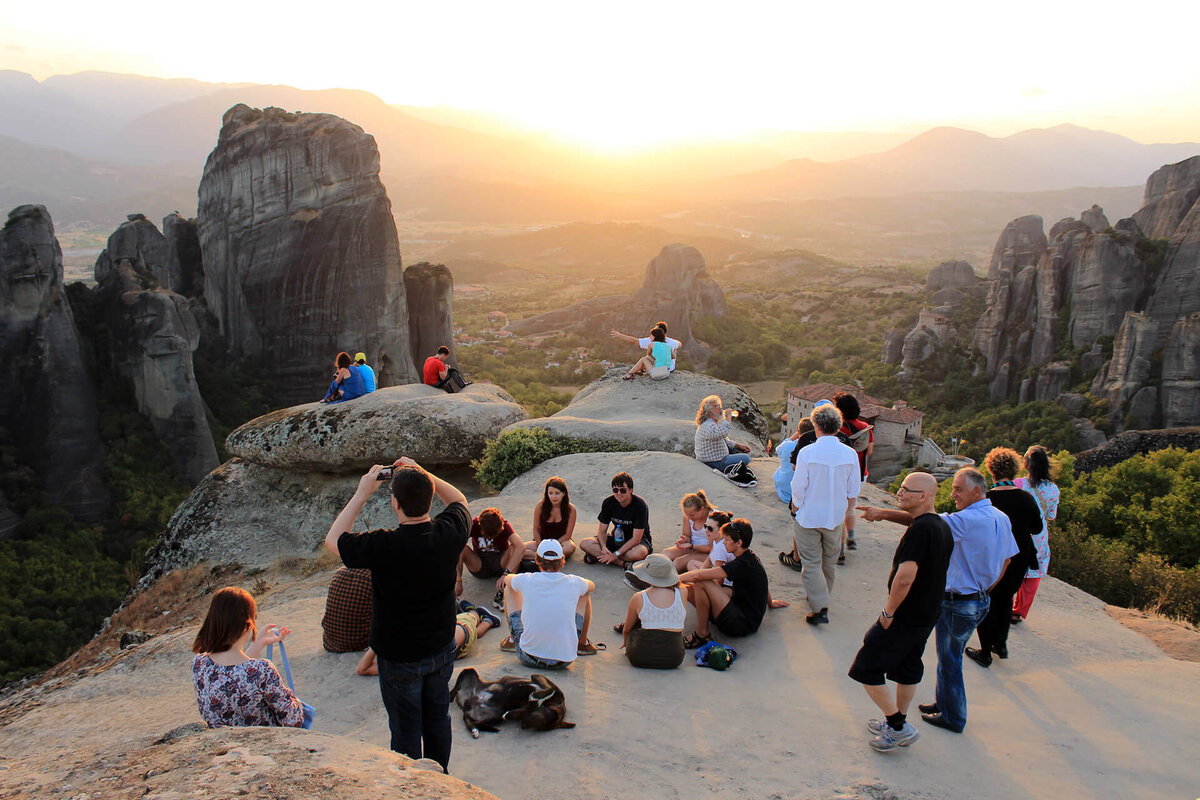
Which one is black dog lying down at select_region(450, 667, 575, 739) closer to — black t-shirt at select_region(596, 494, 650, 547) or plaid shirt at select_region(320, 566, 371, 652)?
plaid shirt at select_region(320, 566, 371, 652)

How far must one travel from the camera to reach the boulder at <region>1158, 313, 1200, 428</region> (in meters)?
37.6

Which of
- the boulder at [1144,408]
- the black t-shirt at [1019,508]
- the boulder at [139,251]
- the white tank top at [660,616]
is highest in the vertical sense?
the boulder at [139,251]

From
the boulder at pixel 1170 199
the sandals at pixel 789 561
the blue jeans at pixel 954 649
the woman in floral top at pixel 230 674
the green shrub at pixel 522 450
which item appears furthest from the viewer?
the boulder at pixel 1170 199

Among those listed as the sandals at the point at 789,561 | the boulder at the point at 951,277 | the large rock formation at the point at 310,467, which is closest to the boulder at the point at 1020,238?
the boulder at the point at 951,277

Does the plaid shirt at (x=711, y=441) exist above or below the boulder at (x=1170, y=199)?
below

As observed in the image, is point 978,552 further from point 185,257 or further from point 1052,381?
point 1052,381

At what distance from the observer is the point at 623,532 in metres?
9.37

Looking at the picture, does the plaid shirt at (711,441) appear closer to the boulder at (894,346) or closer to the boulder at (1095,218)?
the boulder at (894,346)

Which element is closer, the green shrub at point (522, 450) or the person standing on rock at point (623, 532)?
the person standing on rock at point (623, 532)

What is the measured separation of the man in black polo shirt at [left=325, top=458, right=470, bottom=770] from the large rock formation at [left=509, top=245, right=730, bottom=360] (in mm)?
64980

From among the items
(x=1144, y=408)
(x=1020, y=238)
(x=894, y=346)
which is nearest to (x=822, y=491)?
(x=1144, y=408)

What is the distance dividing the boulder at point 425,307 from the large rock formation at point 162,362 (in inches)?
498

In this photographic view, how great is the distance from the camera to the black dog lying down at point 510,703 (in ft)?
18.8

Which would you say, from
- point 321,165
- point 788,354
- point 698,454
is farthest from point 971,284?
point 698,454
